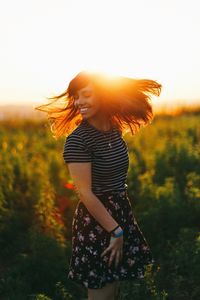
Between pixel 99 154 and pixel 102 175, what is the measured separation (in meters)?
0.14

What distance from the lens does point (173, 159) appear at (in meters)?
8.63

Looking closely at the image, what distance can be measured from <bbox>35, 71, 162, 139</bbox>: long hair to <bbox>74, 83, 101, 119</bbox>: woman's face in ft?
0.10

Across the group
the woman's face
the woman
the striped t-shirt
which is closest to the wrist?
the woman

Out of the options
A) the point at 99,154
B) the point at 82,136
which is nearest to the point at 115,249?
the point at 99,154

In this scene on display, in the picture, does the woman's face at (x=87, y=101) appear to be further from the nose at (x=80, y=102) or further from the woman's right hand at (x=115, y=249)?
the woman's right hand at (x=115, y=249)

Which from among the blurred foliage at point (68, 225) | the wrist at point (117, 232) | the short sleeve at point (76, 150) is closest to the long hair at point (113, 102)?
the short sleeve at point (76, 150)

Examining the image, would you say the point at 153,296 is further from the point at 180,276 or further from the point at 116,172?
the point at 116,172

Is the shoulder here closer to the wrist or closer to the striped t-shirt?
the striped t-shirt

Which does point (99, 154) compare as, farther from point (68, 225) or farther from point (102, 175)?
point (68, 225)

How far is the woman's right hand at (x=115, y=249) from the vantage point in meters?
3.23

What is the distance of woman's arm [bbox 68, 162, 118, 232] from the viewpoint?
310cm

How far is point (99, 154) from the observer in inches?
128

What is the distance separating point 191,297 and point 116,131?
230 cm

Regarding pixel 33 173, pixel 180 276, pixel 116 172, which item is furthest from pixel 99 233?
pixel 33 173
